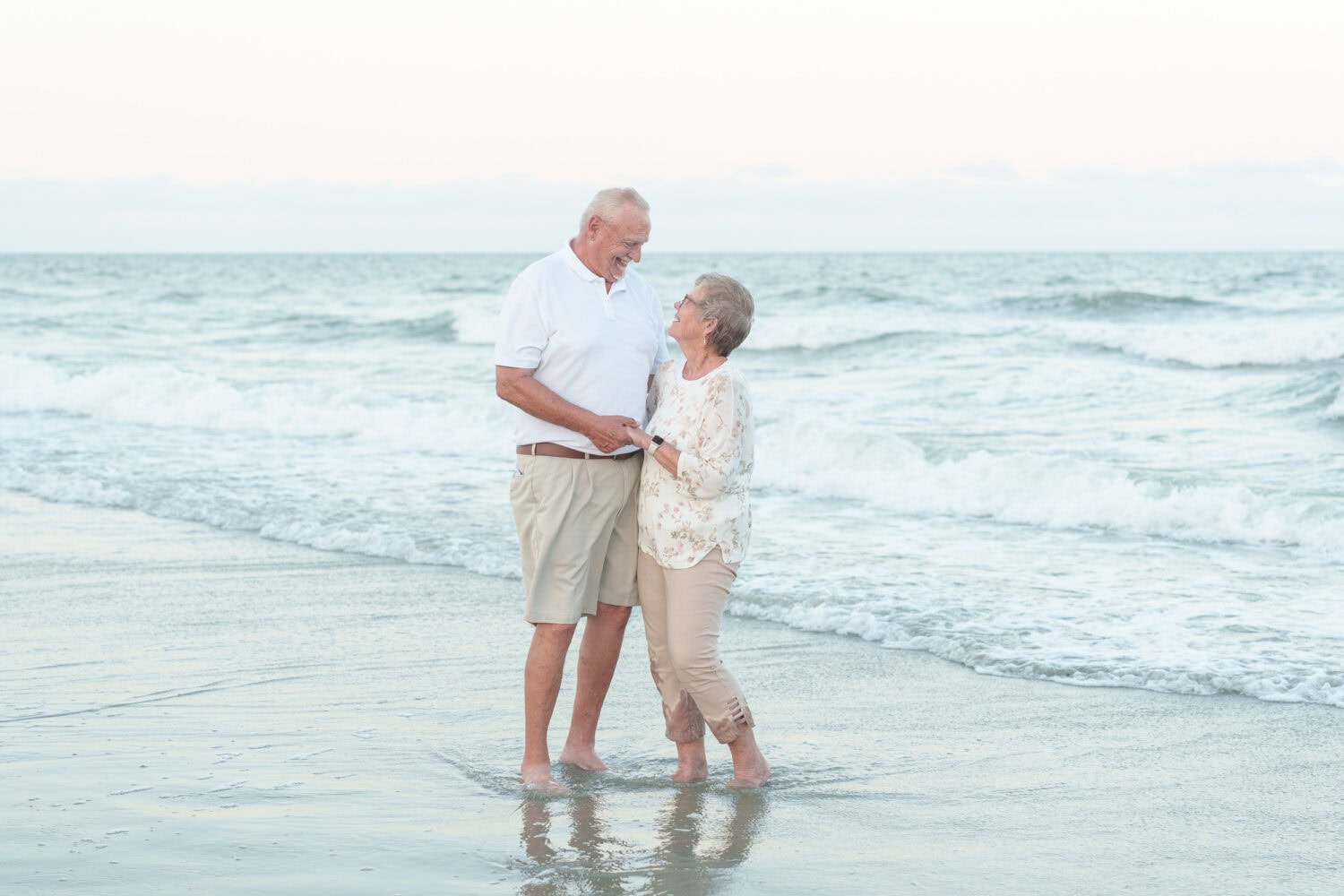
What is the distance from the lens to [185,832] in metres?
3.62

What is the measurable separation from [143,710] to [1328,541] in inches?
256

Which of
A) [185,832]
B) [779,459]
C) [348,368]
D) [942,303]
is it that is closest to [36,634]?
[185,832]

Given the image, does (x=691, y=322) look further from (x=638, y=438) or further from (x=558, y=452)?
(x=558, y=452)

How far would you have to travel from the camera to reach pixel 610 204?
3969 millimetres

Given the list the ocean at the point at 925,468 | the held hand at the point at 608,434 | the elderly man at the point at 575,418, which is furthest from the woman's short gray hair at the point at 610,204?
the ocean at the point at 925,468

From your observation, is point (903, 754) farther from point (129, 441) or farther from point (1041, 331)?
point (1041, 331)

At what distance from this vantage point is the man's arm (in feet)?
12.8

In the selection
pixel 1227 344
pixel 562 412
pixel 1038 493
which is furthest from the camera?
pixel 1227 344

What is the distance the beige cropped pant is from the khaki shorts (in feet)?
0.54

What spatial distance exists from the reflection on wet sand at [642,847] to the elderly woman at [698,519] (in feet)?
0.72

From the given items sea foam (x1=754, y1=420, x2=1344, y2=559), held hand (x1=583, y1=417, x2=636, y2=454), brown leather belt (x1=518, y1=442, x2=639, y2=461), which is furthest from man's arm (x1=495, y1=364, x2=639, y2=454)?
sea foam (x1=754, y1=420, x2=1344, y2=559)

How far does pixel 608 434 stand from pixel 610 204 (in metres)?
0.66

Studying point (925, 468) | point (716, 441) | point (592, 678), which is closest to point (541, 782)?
point (592, 678)

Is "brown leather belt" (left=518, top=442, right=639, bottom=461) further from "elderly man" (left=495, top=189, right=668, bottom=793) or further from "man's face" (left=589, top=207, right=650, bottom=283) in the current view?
"man's face" (left=589, top=207, right=650, bottom=283)
